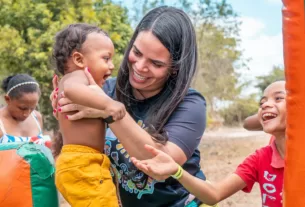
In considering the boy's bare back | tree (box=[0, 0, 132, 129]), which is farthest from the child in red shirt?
tree (box=[0, 0, 132, 129])

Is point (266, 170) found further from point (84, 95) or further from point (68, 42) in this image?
point (68, 42)

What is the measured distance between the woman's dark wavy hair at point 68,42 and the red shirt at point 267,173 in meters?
1.04

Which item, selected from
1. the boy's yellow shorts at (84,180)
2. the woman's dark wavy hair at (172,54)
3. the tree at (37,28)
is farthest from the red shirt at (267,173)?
the tree at (37,28)

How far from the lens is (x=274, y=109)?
232 cm

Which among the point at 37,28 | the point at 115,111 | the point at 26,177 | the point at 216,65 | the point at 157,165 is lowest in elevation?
the point at 216,65

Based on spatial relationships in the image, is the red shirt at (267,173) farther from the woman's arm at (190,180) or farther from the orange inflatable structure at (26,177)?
the orange inflatable structure at (26,177)

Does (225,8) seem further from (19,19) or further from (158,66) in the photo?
(158,66)

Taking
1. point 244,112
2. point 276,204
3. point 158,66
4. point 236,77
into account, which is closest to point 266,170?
point 276,204

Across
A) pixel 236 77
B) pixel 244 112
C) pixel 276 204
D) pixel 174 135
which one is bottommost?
pixel 244 112

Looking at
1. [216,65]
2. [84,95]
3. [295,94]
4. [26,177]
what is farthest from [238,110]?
[295,94]

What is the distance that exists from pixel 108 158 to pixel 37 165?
448 millimetres

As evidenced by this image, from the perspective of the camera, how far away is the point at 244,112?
25.2 m

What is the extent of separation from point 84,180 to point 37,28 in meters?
9.10

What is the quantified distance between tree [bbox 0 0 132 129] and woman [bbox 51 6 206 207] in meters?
7.73
